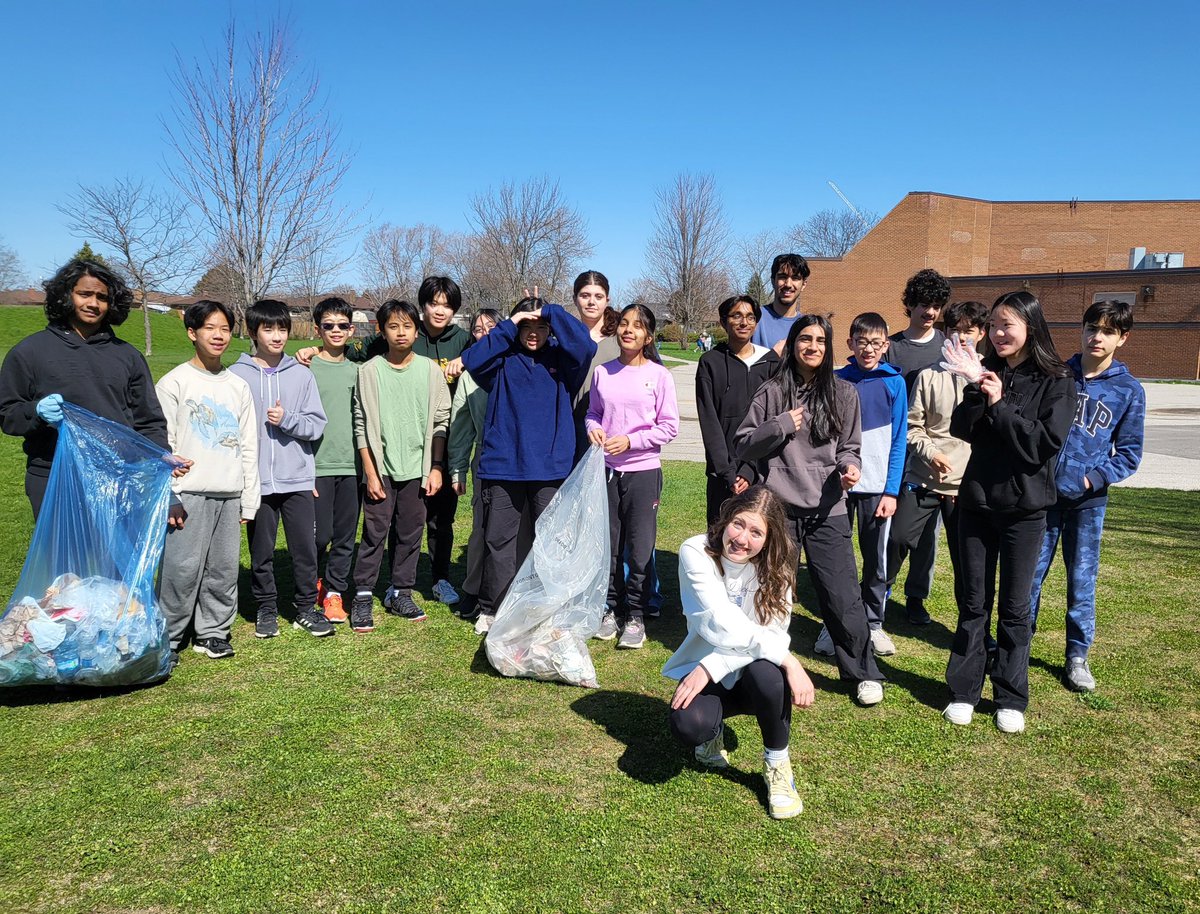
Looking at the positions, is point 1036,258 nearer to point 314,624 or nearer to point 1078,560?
point 1078,560

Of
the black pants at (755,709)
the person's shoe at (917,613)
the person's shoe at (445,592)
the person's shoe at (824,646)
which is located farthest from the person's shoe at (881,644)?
the person's shoe at (445,592)

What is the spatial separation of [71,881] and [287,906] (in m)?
0.72

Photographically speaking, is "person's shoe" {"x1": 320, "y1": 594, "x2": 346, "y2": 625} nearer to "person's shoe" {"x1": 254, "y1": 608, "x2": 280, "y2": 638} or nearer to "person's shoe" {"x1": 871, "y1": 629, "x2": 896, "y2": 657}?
"person's shoe" {"x1": 254, "y1": 608, "x2": 280, "y2": 638}

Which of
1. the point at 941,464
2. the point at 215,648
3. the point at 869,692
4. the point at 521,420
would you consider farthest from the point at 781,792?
the point at 215,648

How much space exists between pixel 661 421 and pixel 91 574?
2939 millimetres

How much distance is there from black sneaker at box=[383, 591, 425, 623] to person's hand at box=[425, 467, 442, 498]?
68 centimetres

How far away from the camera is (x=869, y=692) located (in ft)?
12.8

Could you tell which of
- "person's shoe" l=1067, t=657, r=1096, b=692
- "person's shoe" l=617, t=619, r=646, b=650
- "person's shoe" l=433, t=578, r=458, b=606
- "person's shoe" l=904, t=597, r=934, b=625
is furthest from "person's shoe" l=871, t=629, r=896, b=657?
"person's shoe" l=433, t=578, r=458, b=606

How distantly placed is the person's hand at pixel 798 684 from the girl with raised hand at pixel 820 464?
99cm

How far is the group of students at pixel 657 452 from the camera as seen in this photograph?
11.4 ft

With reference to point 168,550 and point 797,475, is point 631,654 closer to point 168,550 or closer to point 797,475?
point 797,475

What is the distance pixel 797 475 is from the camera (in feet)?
13.1

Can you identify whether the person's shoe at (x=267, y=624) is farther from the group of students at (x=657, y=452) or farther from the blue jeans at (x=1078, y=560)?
the blue jeans at (x=1078, y=560)

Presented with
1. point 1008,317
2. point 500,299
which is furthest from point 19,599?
point 500,299
